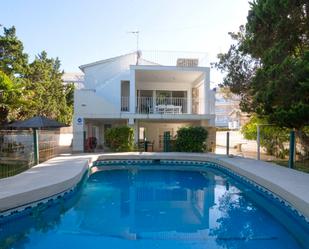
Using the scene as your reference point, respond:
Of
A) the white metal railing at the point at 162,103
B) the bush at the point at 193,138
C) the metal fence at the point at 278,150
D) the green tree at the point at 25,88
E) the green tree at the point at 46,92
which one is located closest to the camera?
the green tree at the point at 25,88

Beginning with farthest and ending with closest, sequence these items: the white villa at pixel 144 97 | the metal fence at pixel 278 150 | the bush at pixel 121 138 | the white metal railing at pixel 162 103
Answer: the white metal railing at pixel 162 103
the white villa at pixel 144 97
the bush at pixel 121 138
the metal fence at pixel 278 150

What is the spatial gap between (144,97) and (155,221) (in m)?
17.3

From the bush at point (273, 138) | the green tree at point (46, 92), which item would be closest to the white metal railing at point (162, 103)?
the bush at point (273, 138)

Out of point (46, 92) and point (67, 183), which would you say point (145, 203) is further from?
point (46, 92)

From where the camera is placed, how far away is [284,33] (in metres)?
13.2

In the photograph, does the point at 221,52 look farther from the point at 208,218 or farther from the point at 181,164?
the point at 208,218

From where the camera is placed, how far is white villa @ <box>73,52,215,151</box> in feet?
70.5

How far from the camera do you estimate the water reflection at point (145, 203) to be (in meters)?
Result: 7.54

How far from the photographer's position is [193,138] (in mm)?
20531

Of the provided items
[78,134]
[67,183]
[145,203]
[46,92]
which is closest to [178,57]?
[78,134]

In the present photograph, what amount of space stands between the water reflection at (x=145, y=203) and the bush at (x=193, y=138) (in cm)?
548

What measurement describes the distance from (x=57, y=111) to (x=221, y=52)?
17246mm

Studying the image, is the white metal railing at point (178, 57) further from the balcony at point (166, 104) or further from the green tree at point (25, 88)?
the green tree at point (25, 88)

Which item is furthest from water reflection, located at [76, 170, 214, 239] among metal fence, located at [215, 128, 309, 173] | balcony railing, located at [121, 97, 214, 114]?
balcony railing, located at [121, 97, 214, 114]
